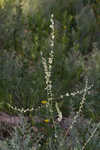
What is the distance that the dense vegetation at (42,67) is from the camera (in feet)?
6.94

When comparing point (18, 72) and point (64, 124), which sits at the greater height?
point (18, 72)

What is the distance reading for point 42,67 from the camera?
1.87 metres

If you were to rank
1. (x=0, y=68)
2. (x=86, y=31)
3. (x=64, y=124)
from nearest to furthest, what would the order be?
(x=64, y=124)
(x=0, y=68)
(x=86, y=31)

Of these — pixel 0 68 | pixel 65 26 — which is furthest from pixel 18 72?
pixel 65 26

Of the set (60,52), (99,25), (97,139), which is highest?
(99,25)

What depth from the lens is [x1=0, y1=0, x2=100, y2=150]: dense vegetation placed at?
2115 mm

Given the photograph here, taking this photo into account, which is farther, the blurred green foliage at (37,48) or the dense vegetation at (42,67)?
the blurred green foliage at (37,48)

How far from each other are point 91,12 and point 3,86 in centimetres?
192

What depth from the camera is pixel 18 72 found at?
278 cm

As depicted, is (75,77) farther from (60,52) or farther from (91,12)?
(91,12)

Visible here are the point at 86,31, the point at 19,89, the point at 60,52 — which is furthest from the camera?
the point at 86,31

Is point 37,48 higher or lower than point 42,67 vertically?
higher

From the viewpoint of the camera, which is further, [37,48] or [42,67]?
[37,48]

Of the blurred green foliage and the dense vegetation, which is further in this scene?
the blurred green foliage
